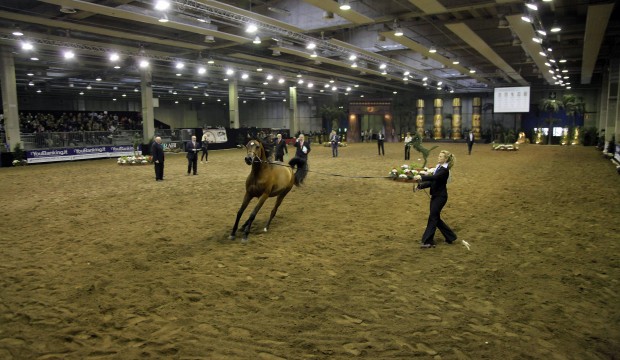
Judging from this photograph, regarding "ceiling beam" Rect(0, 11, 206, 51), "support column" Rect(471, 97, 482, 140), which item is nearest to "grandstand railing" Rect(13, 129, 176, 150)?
"ceiling beam" Rect(0, 11, 206, 51)

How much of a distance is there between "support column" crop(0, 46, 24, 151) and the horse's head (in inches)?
902

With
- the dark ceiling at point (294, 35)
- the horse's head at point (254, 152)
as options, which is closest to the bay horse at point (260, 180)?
the horse's head at point (254, 152)

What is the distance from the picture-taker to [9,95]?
944 inches

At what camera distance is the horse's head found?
8102 millimetres

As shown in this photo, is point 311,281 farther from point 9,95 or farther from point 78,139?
point 78,139

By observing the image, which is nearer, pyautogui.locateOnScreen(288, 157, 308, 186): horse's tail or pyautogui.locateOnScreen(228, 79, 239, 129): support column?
pyautogui.locateOnScreen(288, 157, 308, 186): horse's tail

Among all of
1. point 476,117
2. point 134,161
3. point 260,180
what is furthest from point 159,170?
point 476,117

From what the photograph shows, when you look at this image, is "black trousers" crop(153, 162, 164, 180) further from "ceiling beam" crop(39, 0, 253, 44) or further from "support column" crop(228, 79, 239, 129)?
"support column" crop(228, 79, 239, 129)

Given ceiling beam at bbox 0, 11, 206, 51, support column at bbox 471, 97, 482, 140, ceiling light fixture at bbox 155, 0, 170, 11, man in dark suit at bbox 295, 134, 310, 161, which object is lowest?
man in dark suit at bbox 295, 134, 310, 161

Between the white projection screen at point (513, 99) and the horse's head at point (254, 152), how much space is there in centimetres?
3937

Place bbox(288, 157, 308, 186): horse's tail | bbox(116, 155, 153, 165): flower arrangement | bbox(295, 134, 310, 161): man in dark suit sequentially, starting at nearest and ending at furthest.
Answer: bbox(288, 157, 308, 186): horse's tail < bbox(295, 134, 310, 161): man in dark suit < bbox(116, 155, 153, 165): flower arrangement

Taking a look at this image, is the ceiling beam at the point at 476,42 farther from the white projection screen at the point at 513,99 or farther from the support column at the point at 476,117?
the support column at the point at 476,117

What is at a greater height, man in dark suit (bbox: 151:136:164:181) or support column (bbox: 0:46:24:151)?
support column (bbox: 0:46:24:151)

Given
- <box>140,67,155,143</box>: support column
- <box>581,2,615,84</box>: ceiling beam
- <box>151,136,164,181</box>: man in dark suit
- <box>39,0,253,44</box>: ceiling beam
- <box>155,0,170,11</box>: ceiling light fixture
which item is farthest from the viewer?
<box>140,67,155,143</box>: support column
